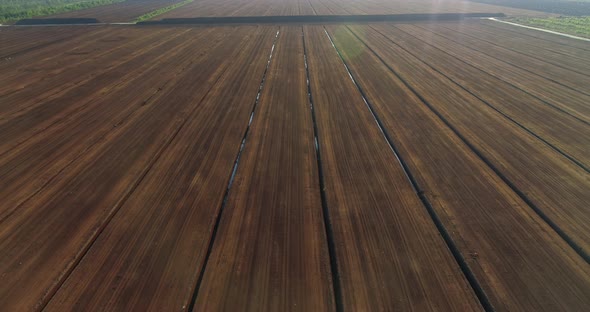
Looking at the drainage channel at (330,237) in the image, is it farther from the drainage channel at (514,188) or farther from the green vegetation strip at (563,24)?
the green vegetation strip at (563,24)

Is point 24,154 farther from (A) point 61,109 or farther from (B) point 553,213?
(B) point 553,213

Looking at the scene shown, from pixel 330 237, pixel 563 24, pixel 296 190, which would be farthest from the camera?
pixel 563 24

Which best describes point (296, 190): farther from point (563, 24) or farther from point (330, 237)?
point (563, 24)

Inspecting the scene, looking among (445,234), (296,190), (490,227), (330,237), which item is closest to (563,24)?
(490,227)

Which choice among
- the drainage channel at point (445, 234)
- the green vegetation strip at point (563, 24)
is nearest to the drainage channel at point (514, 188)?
the drainage channel at point (445, 234)

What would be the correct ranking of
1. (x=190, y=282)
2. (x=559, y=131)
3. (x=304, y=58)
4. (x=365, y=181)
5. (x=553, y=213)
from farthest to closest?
(x=304, y=58) < (x=559, y=131) < (x=365, y=181) < (x=553, y=213) < (x=190, y=282)

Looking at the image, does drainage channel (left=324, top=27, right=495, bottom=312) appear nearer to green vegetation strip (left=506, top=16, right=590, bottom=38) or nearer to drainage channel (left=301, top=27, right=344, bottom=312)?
drainage channel (left=301, top=27, right=344, bottom=312)

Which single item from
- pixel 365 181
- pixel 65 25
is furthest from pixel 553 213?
pixel 65 25
